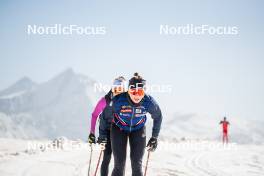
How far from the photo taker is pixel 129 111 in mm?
6348

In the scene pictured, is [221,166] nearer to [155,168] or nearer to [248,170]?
[248,170]

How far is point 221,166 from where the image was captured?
464 inches

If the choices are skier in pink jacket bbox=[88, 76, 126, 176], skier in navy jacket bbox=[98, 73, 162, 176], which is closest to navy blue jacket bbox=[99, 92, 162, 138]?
skier in navy jacket bbox=[98, 73, 162, 176]

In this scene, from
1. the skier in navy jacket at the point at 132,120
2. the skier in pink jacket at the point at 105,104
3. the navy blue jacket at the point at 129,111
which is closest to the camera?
the skier in navy jacket at the point at 132,120

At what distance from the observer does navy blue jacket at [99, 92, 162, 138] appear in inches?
250

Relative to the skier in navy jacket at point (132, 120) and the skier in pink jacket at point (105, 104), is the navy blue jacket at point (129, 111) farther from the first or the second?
the skier in pink jacket at point (105, 104)

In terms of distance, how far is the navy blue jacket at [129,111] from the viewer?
6.35m

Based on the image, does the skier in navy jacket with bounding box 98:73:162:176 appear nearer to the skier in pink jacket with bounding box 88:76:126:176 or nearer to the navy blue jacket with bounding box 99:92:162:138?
the navy blue jacket with bounding box 99:92:162:138

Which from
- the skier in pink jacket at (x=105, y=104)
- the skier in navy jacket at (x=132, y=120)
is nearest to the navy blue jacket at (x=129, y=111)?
the skier in navy jacket at (x=132, y=120)

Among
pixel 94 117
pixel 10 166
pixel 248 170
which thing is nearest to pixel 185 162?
pixel 248 170

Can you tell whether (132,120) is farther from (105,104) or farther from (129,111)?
(105,104)

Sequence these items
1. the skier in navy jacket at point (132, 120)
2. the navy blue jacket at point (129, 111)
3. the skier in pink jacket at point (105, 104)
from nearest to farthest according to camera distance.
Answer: the skier in navy jacket at point (132, 120)
the navy blue jacket at point (129, 111)
the skier in pink jacket at point (105, 104)

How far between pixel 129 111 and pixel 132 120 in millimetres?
176

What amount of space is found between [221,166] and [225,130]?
1219 centimetres
